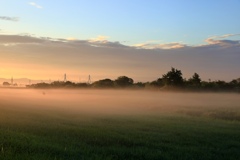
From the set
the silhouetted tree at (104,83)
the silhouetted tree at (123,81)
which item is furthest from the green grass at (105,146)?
the silhouetted tree at (104,83)

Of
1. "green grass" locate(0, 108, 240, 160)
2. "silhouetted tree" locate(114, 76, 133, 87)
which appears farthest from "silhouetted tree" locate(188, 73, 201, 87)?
"green grass" locate(0, 108, 240, 160)

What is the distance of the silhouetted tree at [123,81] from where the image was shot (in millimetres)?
143375

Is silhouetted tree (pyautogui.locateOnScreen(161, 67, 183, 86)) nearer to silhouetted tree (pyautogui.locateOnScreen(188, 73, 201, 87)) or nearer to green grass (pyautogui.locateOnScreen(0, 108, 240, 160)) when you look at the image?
silhouetted tree (pyautogui.locateOnScreen(188, 73, 201, 87))

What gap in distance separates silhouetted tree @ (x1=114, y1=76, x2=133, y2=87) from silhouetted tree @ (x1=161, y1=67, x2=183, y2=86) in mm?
28318

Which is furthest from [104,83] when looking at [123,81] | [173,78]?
[173,78]

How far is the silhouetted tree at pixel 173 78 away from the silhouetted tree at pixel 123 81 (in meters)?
28.3

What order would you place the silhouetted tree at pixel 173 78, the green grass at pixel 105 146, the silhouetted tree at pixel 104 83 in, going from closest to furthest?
the green grass at pixel 105 146, the silhouetted tree at pixel 173 78, the silhouetted tree at pixel 104 83

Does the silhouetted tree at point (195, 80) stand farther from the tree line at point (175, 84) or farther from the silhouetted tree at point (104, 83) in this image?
the silhouetted tree at point (104, 83)

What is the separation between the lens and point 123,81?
478 ft

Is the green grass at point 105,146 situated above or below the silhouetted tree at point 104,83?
below

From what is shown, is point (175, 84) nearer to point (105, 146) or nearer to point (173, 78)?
point (173, 78)

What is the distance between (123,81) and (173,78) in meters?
33.2

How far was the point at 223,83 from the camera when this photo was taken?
421 ft

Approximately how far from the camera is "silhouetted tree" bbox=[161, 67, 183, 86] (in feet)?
381
